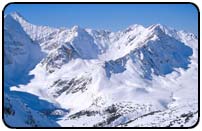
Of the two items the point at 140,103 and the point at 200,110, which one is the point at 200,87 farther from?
the point at 140,103

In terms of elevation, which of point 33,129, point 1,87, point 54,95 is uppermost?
point 1,87

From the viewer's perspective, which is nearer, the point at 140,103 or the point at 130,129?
the point at 130,129

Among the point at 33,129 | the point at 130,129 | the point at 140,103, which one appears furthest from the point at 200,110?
the point at 140,103

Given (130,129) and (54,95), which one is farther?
(54,95)

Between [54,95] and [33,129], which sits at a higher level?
[33,129]

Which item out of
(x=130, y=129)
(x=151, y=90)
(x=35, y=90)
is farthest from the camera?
(x=35, y=90)

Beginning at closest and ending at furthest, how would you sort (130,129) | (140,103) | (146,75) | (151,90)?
(130,129) → (140,103) → (151,90) → (146,75)

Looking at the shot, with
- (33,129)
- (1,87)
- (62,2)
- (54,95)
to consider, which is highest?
(62,2)

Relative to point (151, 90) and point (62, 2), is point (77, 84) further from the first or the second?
point (62, 2)

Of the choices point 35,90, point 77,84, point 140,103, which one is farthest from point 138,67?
point 140,103
